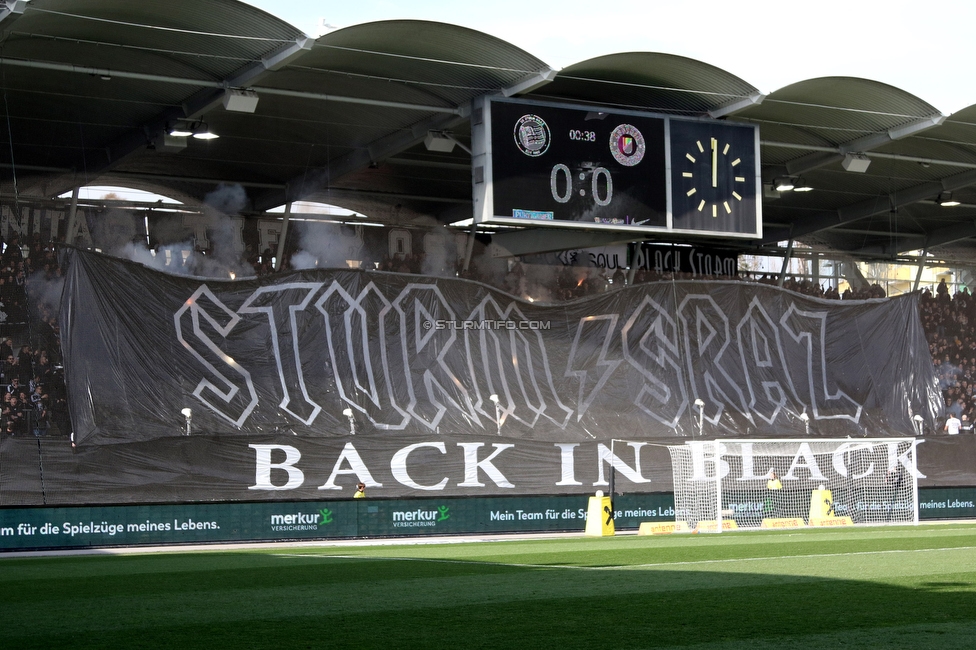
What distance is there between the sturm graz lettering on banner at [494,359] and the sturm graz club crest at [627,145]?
6.60 metres

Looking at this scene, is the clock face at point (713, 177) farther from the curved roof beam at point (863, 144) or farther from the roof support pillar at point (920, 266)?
the roof support pillar at point (920, 266)

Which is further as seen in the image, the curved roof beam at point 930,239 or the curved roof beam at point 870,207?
the curved roof beam at point 930,239

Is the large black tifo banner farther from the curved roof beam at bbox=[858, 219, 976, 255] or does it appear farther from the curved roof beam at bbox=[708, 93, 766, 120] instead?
the curved roof beam at bbox=[708, 93, 766, 120]

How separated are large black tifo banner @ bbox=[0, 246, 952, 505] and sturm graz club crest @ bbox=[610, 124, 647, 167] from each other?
6597 millimetres

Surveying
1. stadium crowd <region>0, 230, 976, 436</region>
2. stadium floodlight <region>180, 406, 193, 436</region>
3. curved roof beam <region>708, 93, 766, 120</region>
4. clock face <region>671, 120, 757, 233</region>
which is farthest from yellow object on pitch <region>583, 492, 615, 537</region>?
stadium crowd <region>0, 230, 976, 436</region>

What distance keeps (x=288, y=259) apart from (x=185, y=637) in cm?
2436

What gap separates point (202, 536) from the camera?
22.4 meters

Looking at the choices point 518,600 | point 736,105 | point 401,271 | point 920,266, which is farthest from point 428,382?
point 920,266

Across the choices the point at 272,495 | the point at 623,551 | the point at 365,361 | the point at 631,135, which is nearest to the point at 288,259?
the point at 365,361

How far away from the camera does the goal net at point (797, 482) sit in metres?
27.0

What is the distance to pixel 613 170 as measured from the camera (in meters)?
25.6

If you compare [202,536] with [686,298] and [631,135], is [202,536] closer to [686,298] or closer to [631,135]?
[631,135]

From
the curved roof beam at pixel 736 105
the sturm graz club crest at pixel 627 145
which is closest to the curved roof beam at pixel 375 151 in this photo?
the sturm graz club crest at pixel 627 145

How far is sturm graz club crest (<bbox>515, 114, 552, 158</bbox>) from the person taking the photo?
80.9ft
